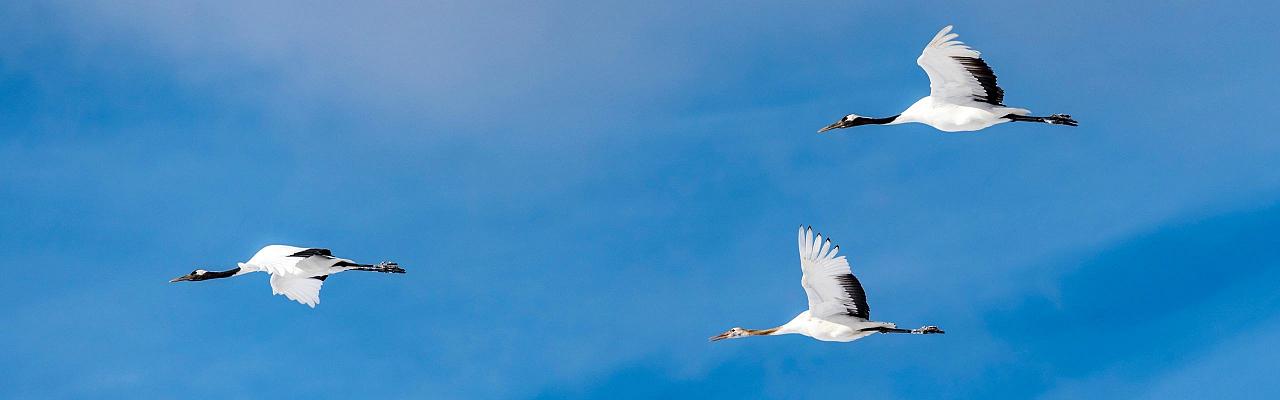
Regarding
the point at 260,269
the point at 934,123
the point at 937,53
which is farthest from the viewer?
the point at 260,269

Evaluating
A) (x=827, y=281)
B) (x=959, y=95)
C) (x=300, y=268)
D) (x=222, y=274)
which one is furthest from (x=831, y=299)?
(x=222, y=274)

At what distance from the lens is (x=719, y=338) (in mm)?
66312

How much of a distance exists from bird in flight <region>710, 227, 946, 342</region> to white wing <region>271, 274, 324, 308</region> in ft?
57.8

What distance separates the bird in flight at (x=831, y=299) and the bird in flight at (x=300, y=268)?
49.9 ft

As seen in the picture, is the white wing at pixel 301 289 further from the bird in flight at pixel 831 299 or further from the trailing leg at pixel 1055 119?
the trailing leg at pixel 1055 119

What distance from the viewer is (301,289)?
66.1 meters

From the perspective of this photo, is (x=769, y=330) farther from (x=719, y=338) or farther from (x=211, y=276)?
(x=211, y=276)

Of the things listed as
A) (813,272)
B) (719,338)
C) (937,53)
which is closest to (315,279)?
(719,338)

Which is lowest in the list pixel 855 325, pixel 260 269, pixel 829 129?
pixel 855 325

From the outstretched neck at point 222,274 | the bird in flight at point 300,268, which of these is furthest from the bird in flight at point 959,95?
Answer: the outstretched neck at point 222,274

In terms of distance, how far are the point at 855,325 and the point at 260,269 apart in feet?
69.3

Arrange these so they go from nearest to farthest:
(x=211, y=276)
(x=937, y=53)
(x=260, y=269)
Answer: (x=937, y=53) < (x=260, y=269) < (x=211, y=276)

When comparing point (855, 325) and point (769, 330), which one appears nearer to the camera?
point (855, 325)

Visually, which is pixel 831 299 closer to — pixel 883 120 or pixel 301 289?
pixel 883 120
